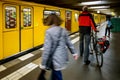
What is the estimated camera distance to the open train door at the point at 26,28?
643cm

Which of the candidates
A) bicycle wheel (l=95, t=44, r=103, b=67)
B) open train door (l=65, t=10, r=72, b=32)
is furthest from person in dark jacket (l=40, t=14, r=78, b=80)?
open train door (l=65, t=10, r=72, b=32)

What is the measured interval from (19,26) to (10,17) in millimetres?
601

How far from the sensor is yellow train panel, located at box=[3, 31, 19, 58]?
5549 mm

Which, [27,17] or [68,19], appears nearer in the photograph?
[27,17]

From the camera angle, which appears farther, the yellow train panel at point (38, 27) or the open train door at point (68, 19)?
the open train door at point (68, 19)

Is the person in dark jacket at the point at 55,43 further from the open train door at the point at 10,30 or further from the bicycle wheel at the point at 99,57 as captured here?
the open train door at the point at 10,30

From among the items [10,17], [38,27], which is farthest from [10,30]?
[38,27]

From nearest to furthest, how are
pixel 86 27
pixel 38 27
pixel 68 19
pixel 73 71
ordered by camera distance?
pixel 73 71 < pixel 86 27 < pixel 38 27 < pixel 68 19

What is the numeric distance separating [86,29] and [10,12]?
7.44 feet

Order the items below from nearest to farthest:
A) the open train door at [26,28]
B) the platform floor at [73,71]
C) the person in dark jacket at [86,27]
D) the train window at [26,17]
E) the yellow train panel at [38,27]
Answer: the platform floor at [73,71], the person in dark jacket at [86,27], the open train door at [26,28], the train window at [26,17], the yellow train panel at [38,27]

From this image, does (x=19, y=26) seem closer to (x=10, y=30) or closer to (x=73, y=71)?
(x=10, y=30)

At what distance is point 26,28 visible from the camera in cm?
672

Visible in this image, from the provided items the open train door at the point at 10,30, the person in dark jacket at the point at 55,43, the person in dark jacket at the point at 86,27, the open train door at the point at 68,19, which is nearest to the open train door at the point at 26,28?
the open train door at the point at 10,30

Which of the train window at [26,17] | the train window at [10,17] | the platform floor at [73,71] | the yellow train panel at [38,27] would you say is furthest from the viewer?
the yellow train panel at [38,27]
